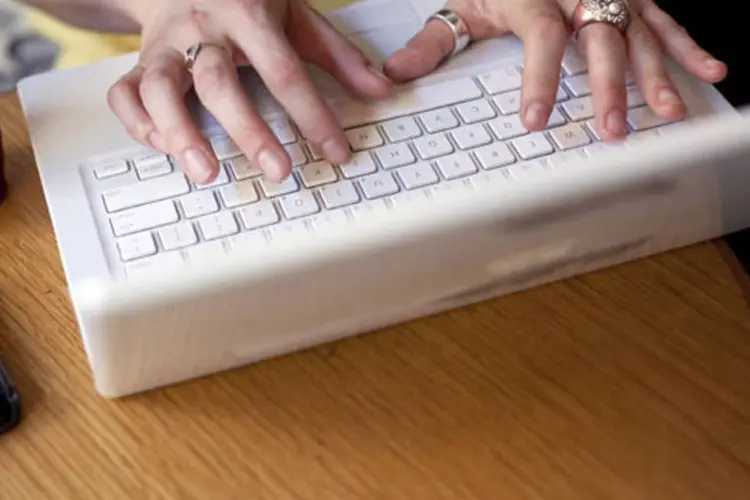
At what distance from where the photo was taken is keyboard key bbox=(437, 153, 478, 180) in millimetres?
516

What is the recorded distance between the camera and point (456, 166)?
1.71 feet

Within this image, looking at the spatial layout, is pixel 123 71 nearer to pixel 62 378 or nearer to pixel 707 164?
pixel 62 378

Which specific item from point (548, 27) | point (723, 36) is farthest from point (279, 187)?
point (723, 36)

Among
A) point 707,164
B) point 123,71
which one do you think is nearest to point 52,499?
point 123,71

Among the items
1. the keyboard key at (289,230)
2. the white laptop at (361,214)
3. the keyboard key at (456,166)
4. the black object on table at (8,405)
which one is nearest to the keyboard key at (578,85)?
the white laptop at (361,214)

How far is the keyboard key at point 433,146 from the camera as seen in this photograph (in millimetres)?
527

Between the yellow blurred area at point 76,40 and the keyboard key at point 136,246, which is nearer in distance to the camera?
the keyboard key at point 136,246

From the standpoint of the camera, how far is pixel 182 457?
485mm

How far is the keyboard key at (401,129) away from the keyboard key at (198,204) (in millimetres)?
114

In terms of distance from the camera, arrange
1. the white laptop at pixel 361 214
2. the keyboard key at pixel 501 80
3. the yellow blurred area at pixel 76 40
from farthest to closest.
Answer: the yellow blurred area at pixel 76 40 → the keyboard key at pixel 501 80 → the white laptop at pixel 361 214

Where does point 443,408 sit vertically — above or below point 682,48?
below

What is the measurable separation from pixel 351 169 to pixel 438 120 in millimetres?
69

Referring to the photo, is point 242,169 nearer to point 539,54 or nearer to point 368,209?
point 368,209

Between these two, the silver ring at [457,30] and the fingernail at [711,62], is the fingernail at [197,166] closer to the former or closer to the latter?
the silver ring at [457,30]
